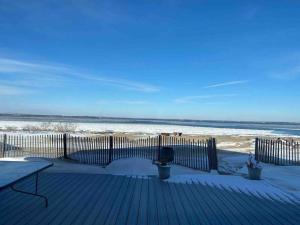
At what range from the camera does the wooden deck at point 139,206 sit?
5.13 metres

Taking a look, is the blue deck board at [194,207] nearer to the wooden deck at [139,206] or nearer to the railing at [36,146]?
the wooden deck at [139,206]

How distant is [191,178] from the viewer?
864 centimetres

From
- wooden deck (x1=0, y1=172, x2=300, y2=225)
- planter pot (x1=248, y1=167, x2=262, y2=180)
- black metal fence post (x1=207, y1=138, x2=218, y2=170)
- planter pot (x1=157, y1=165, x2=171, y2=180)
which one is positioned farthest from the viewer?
black metal fence post (x1=207, y1=138, x2=218, y2=170)

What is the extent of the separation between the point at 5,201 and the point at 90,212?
5.58 feet

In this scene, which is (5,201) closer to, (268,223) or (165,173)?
(165,173)

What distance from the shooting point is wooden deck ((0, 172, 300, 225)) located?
5133mm

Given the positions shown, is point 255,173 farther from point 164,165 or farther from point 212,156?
point 212,156

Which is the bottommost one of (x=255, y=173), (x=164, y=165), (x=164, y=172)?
(x=255, y=173)

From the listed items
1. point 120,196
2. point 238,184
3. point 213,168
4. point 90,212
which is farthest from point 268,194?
point 213,168

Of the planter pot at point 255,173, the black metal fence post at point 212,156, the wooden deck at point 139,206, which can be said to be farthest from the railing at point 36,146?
the planter pot at point 255,173

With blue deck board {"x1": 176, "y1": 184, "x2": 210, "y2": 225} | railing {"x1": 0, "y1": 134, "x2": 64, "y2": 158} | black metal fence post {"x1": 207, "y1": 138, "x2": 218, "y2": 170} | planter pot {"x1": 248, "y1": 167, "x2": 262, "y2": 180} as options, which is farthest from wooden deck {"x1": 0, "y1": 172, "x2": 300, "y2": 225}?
railing {"x1": 0, "y1": 134, "x2": 64, "y2": 158}

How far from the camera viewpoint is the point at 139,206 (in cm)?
587

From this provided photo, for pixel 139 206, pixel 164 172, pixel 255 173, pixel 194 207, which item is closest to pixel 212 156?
pixel 255 173

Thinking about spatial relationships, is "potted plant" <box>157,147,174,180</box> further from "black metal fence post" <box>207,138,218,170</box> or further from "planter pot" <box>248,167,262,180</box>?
"black metal fence post" <box>207,138,218,170</box>
